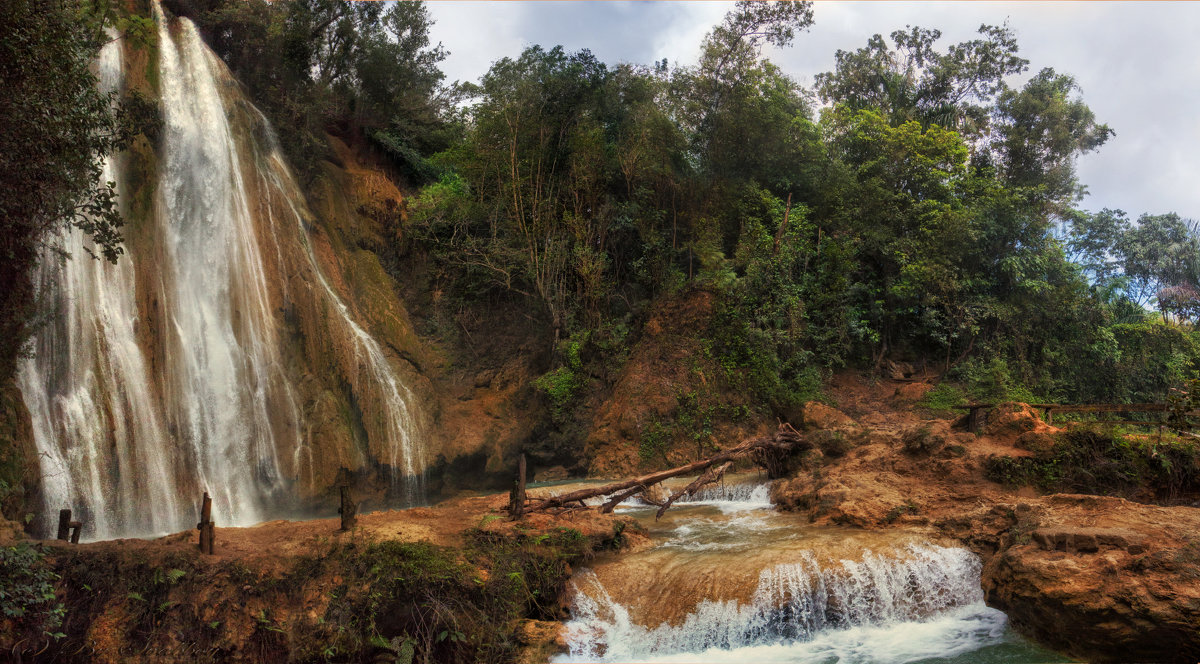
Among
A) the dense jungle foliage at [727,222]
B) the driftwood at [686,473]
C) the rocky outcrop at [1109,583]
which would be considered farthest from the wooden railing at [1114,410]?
the dense jungle foliage at [727,222]

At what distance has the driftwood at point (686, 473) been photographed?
10.5 meters

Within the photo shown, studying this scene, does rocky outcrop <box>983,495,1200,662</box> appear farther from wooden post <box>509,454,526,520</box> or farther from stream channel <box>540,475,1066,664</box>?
wooden post <box>509,454,526,520</box>

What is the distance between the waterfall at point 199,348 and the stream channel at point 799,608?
8684 mm

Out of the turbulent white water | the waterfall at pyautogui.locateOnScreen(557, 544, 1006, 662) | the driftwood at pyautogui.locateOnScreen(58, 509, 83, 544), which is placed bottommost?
the waterfall at pyautogui.locateOnScreen(557, 544, 1006, 662)

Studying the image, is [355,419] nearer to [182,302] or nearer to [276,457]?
[276,457]

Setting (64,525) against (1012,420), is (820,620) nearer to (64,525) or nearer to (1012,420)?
(1012,420)

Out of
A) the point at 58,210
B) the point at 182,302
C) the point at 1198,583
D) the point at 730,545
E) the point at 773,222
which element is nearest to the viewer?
the point at 1198,583

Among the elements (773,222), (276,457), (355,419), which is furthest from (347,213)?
(773,222)

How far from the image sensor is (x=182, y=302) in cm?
1409

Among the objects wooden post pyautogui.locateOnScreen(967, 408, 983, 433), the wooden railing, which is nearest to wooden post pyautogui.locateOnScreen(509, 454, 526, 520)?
the wooden railing

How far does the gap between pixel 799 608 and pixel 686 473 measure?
5.29m

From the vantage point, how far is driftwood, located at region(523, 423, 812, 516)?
1053cm

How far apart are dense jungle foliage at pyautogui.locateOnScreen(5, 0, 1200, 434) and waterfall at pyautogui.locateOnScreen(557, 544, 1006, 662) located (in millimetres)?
10528

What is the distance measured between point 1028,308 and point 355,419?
20831 millimetres
